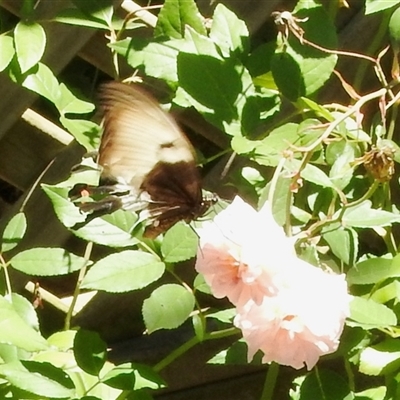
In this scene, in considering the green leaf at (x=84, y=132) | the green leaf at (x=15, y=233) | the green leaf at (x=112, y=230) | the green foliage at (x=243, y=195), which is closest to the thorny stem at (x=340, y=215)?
the green foliage at (x=243, y=195)

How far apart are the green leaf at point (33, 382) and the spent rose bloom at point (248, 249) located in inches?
11.3

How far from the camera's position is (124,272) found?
101 cm

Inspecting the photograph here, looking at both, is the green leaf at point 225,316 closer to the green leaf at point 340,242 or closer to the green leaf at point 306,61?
the green leaf at point 340,242

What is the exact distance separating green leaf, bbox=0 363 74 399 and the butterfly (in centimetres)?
21

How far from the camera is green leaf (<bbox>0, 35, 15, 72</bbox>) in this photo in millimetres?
1094

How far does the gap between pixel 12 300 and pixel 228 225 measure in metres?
0.52

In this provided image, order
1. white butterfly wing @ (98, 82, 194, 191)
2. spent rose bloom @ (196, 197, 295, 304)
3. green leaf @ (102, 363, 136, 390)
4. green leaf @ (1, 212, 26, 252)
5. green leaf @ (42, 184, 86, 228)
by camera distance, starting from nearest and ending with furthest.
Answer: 1. spent rose bloom @ (196, 197, 295, 304)
2. white butterfly wing @ (98, 82, 194, 191)
3. green leaf @ (102, 363, 136, 390)
4. green leaf @ (42, 184, 86, 228)
5. green leaf @ (1, 212, 26, 252)

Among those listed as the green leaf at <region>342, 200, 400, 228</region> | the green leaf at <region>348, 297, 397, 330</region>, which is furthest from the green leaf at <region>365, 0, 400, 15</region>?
the green leaf at <region>348, 297, 397, 330</region>

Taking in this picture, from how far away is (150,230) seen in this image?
1040mm

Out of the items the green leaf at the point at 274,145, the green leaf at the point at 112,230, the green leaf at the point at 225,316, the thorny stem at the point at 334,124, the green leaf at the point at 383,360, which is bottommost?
the green leaf at the point at 383,360

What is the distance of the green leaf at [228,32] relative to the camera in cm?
108

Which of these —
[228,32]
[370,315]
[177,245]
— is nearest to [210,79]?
[228,32]

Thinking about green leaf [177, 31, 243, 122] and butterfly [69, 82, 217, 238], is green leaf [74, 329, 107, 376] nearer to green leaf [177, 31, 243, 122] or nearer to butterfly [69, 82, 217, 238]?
butterfly [69, 82, 217, 238]

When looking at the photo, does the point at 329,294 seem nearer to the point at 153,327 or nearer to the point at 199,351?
the point at 153,327
